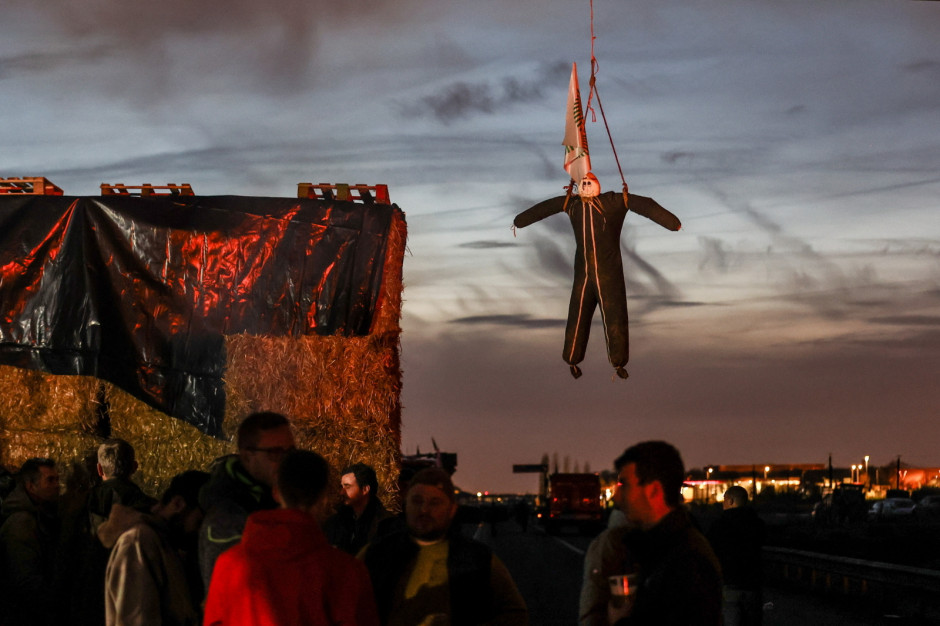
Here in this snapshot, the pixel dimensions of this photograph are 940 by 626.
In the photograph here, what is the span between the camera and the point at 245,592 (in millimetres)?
3973

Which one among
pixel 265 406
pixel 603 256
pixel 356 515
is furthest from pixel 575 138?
pixel 265 406

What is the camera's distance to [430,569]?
486 cm

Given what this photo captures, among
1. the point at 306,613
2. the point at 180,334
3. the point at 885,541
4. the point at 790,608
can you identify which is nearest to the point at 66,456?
the point at 180,334

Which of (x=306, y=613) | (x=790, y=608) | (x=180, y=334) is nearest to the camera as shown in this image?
(x=306, y=613)

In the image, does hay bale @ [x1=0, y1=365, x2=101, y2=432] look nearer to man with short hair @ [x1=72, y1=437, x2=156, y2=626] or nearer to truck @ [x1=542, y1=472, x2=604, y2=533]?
man with short hair @ [x1=72, y1=437, x2=156, y2=626]

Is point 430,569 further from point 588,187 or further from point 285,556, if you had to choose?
point 588,187

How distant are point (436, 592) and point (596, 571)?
0.64 m

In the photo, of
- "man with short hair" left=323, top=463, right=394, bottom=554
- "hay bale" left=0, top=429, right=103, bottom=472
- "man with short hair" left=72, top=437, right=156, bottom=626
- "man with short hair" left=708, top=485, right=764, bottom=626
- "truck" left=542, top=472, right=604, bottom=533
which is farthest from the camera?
"truck" left=542, top=472, right=604, bottom=533

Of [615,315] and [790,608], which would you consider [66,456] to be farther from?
[790,608]

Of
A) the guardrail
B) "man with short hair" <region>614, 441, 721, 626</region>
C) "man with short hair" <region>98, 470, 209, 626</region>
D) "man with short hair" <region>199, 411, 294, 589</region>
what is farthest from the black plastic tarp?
the guardrail

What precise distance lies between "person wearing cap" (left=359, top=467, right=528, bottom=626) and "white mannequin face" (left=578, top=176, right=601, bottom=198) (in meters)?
2.55

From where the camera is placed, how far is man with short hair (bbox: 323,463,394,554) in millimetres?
7289

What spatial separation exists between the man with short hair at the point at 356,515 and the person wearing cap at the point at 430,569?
2.37m

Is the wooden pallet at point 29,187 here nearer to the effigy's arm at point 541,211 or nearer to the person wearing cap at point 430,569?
the effigy's arm at point 541,211
